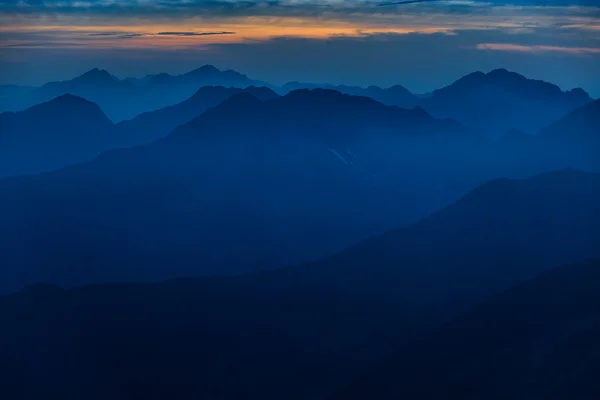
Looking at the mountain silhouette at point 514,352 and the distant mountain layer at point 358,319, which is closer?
the mountain silhouette at point 514,352

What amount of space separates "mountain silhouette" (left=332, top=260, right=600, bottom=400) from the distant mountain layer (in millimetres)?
238

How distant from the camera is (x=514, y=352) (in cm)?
7031

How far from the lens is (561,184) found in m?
132

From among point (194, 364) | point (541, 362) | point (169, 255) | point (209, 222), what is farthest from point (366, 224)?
point (541, 362)

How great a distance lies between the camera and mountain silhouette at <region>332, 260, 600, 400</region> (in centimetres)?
6219

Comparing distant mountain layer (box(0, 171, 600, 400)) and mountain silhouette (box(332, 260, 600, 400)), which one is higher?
mountain silhouette (box(332, 260, 600, 400))

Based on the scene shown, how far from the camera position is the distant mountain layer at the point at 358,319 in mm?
74500

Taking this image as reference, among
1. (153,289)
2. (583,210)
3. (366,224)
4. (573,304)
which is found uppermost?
(573,304)

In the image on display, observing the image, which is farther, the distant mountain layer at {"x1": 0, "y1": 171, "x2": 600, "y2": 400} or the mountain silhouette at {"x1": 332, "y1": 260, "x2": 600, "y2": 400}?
the distant mountain layer at {"x1": 0, "y1": 171, "x2": 600, "y2": 400}

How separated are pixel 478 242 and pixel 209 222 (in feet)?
300

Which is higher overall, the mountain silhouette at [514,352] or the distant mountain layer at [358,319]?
the mountain silhouette at [514,352]

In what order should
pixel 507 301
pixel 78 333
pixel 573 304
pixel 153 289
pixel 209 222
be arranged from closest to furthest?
pixel 573 304 → pixel 507 301 → pixel 78 333 → pixel 153 289 → pixel 209 222

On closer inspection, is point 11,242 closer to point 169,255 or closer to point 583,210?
point 169,255

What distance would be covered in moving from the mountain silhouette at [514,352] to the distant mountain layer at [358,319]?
24 cm
